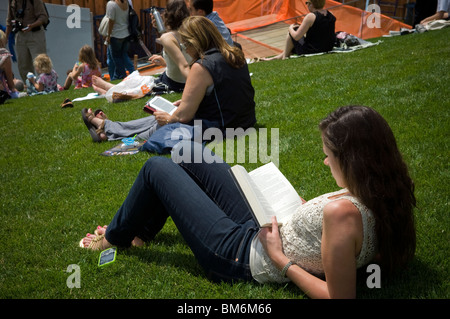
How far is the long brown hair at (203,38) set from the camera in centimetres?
430

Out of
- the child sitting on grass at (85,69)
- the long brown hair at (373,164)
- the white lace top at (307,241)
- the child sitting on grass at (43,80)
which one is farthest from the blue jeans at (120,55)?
the long brown hair at (373,164)

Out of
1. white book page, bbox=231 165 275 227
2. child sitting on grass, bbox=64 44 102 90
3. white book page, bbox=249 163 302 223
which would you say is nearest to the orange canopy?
child sitting on grass, bbox=64 44 102 90

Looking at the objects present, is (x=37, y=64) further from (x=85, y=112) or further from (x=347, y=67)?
(x=347, y=67)

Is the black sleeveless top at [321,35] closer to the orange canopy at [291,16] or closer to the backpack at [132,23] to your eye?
the backpack at [132,23]

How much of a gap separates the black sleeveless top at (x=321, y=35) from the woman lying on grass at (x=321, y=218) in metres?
7.61

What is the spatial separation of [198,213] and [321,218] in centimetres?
71

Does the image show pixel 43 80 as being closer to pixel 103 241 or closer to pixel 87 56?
pixel 87 56

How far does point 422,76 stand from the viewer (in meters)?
5.99

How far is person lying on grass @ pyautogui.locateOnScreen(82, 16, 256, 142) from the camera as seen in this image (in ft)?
14.2

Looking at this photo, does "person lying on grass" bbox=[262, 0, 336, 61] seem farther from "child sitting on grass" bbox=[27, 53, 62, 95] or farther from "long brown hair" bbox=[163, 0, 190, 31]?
"child sitting on grass" bbox=[27, 53, 62, 95]

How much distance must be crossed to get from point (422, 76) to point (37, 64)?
8.30 metres

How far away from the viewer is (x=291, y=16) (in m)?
15.2

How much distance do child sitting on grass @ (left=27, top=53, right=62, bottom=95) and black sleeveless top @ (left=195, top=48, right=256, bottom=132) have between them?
23.5 ft

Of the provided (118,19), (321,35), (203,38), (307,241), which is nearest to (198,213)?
(307,241)
